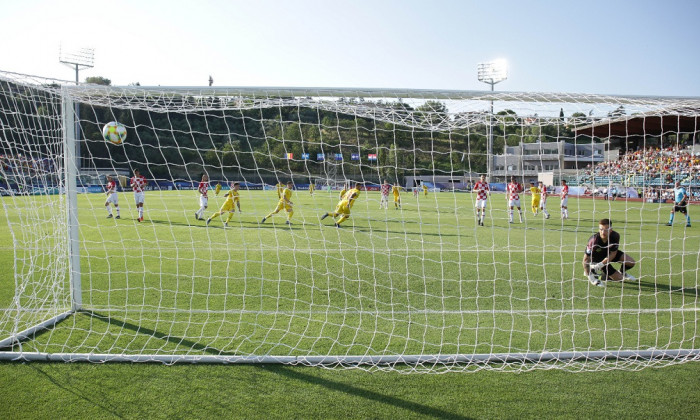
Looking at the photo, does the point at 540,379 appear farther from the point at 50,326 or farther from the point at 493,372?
the point at 50,326

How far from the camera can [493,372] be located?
11.8ft

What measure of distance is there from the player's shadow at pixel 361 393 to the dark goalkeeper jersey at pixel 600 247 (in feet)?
15.4

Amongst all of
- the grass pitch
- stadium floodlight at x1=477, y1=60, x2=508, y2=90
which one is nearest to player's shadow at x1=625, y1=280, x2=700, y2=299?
the grass pitch

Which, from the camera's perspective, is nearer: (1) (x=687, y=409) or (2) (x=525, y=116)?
(1) (x=687, y=409)

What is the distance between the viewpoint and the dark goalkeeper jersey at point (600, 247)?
6402 millimetres

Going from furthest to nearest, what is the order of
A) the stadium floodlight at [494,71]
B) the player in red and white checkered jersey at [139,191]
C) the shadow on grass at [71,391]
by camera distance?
the stadium floodlight at [494,71]
the player in red and white checkered jersey at [139,191]
the shadow on grass at [71,391]

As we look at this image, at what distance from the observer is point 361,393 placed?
3262 millimetres

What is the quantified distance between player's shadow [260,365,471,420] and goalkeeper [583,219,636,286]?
14.8 feet

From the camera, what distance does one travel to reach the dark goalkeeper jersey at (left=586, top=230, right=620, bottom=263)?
6.40 m

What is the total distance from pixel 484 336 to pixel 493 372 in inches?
30.3

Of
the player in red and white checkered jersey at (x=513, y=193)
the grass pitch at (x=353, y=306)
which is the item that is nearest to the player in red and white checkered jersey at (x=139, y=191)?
the grass pitch at (x=353, y=306)

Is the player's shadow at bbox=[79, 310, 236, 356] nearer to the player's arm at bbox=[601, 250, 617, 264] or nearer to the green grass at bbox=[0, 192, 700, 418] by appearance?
the green grass at bbox=[0, 192, 700, 418]

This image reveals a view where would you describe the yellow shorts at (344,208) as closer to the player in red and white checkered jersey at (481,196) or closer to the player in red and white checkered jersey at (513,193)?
the player in red and white checkered jersey at (481,196)

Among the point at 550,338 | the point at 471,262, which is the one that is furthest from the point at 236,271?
the point at 550,338
